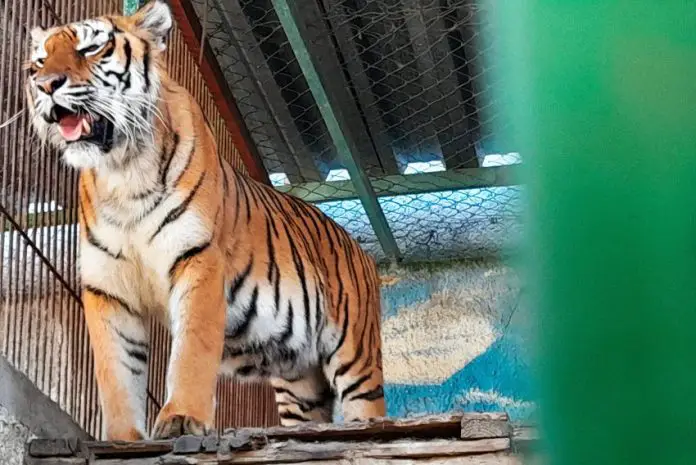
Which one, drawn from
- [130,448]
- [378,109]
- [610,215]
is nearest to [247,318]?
[130,448]

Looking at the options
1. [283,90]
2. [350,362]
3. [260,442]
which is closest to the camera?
[260,442]

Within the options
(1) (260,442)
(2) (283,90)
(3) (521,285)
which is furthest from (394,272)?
(3) (521,285)

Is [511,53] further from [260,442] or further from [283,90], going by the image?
[283,90]

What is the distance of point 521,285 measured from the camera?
1.57ft

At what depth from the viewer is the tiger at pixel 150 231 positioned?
3.23 meters

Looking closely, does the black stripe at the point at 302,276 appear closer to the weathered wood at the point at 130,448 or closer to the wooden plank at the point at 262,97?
the weathered wood at the point at 130,448

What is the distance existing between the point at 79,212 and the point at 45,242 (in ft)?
0.42

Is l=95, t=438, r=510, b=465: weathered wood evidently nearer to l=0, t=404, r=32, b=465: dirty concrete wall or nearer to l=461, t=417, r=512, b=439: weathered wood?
l=461, t=417, r=512, b=439: weathered wood

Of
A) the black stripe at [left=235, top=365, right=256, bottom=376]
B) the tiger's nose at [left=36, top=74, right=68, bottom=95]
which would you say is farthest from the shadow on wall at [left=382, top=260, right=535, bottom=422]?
the tiger's nose at [left=36, top=74, right=68, bottom=95]

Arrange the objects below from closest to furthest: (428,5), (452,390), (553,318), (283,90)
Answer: (553,318) → (428,5) → (283,90) → (452,390)

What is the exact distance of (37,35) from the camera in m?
3.44

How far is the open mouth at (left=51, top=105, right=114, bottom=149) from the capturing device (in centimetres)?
333

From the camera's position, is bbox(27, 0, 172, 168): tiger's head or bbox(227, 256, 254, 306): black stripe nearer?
bbox(27, 0, 172, 168): tiger's head

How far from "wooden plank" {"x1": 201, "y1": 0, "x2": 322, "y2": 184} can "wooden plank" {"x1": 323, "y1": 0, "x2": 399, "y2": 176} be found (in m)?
0.35
